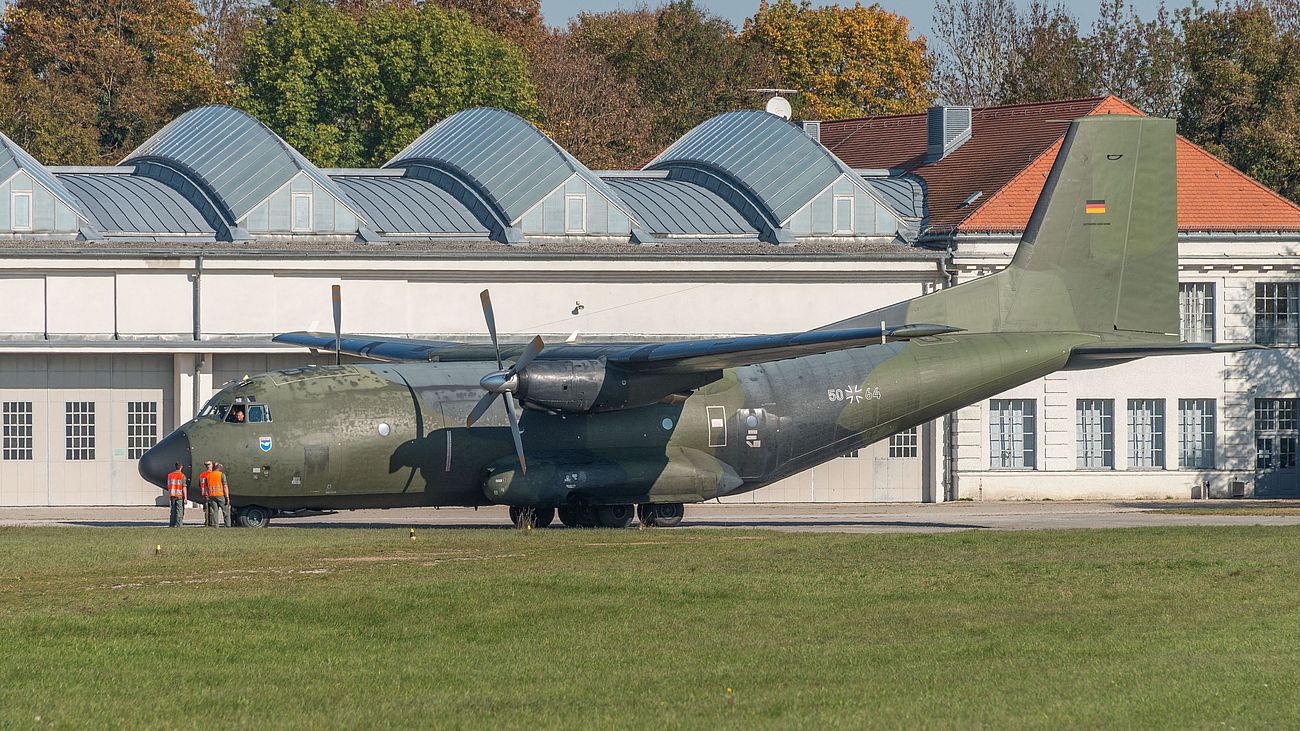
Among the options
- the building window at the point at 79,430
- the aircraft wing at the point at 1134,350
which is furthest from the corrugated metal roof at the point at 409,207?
the aircraft wing at the point at 1134,350

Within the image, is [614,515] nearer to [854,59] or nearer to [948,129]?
[948,129]

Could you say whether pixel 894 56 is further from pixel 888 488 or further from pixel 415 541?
pixel 415 541

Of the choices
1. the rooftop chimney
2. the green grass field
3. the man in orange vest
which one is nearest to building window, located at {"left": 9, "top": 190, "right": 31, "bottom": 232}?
the man in orange vest

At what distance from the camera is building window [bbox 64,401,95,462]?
4331 cm

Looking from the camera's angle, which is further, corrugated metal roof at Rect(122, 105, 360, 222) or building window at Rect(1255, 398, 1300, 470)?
building window at Rect(1255, 398, 1300, 470)

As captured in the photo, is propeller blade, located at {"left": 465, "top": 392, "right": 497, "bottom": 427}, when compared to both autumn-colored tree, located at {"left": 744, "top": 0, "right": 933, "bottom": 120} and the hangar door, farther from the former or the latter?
autumn-colored tree, located at {"left": 744, "top": 0, "right": 933, "bottom": 120}

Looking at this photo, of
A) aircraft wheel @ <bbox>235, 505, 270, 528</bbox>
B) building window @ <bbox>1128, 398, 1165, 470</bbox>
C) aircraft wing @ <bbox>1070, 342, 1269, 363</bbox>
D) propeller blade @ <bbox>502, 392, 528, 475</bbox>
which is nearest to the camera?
propeller blade @ <bbox>502, 392, 528, 475</bbox>

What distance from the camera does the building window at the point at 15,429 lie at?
4306cm

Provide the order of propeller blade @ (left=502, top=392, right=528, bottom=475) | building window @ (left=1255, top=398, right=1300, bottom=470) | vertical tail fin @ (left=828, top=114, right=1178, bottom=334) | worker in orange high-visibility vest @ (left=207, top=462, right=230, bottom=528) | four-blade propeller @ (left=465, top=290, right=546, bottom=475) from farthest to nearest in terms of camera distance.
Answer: building window @ (left=1255, top=398, right=1300, bottom=470) → vertical tail fin @ (left=828, top=114, right=1178, bottom=334) → worker in orange high-visibility vest @ (left=207, top=462, right=230, bottom=528) → propeller blade @ (left=502, top=392, right=528, bottom=475) → four-blade propeller @ (left=465, top=290, right=546, bottom=475)

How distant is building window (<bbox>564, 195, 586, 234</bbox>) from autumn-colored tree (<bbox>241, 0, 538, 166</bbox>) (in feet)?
73.5

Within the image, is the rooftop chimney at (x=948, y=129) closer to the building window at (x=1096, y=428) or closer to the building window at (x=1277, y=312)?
the building window at (x=1096, y=428)

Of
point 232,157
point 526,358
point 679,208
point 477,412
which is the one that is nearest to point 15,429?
point 232,157

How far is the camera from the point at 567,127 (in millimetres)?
80000

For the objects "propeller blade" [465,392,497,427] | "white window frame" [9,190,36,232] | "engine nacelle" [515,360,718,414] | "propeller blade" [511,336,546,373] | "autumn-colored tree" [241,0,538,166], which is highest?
"autumn-colored tree" [241,0,538,166]
